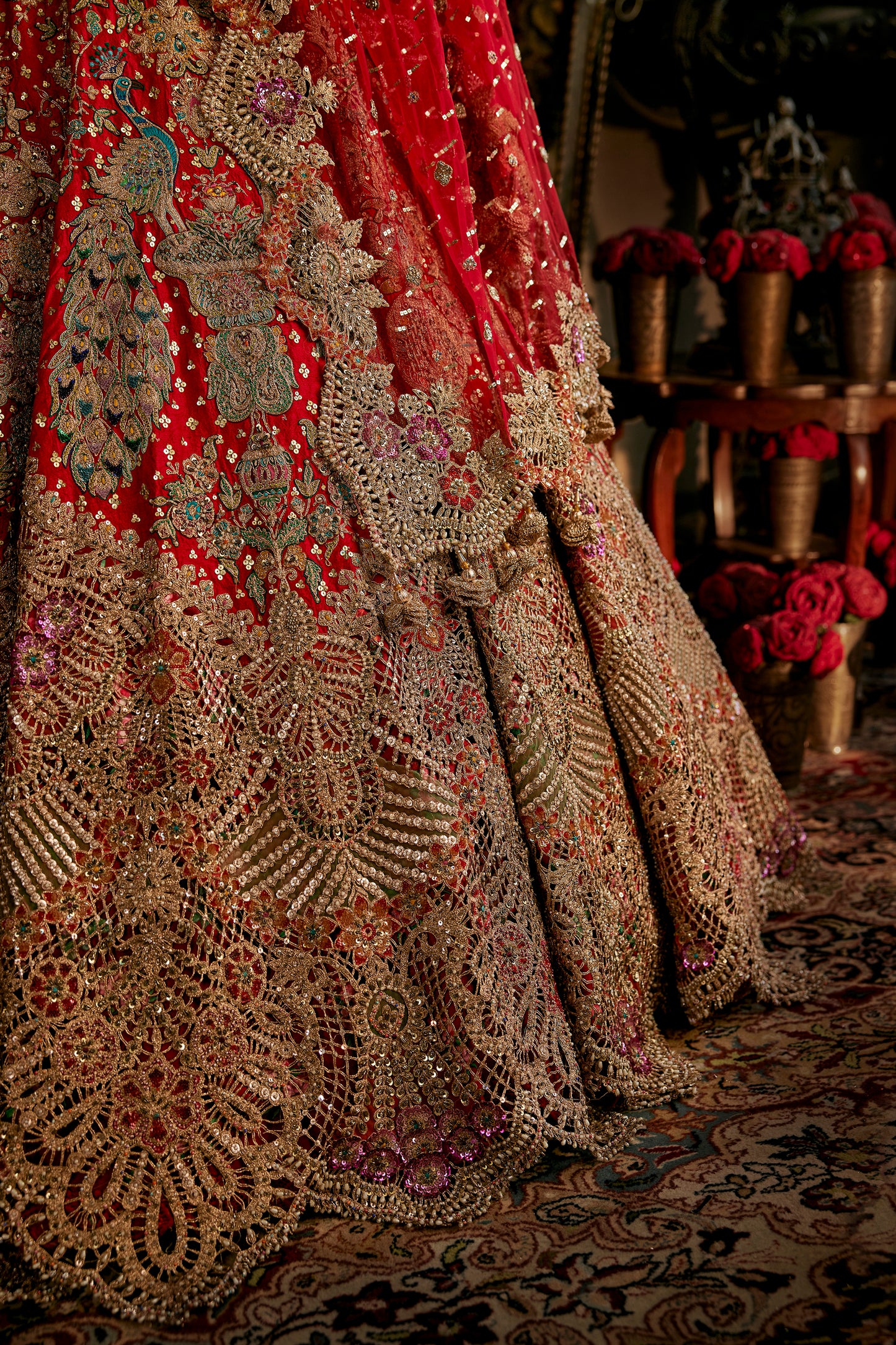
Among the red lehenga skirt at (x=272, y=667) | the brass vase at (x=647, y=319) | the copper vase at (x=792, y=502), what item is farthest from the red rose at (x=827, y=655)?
the red lehenga skirt at (x=272, y=667)

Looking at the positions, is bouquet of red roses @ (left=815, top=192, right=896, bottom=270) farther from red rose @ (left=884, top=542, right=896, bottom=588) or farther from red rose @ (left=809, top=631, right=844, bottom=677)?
red rose @ (left=809, top=631, right=844, bottom=677)

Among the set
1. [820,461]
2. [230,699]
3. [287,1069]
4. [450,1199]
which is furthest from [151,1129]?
[820,461]

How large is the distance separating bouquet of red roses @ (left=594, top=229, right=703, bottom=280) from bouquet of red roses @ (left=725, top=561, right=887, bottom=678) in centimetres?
60

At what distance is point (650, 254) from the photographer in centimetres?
220

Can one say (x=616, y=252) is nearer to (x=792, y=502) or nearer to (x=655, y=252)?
(x=655, y=252)

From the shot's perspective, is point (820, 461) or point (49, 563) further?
point (820, 461)

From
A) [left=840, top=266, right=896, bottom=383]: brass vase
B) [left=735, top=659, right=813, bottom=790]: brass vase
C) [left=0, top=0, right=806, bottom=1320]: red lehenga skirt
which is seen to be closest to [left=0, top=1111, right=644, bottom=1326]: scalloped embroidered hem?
[left=0, top=0, right=806, bottom=1320]: red lehenga skirt

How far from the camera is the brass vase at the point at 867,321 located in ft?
6.88

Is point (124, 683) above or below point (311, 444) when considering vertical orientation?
below

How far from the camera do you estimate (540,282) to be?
1221 mm

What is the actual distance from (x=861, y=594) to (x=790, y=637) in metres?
0.22

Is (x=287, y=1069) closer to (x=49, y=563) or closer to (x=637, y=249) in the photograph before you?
(x=49, y=563)

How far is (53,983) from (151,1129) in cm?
14

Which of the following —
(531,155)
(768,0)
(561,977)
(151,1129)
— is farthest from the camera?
(768,0)
